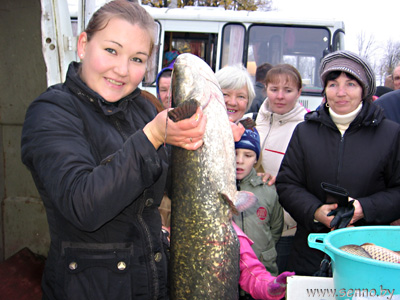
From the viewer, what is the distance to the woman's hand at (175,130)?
5.09 ft

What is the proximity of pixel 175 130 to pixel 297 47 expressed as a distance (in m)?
7.38

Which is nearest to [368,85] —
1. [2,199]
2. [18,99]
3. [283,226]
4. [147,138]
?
[283,226]

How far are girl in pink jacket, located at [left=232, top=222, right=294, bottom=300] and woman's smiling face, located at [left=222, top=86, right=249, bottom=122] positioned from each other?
1.33m

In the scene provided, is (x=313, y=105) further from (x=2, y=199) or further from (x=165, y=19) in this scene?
(x=2, y=199)

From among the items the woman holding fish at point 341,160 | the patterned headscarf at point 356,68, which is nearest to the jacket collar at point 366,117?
the woman holding fish at point 341,160

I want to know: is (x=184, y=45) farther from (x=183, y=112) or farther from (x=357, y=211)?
(x=183, y=112)

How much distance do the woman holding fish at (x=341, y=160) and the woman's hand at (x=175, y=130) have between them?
4.03 ft

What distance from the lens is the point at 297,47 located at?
325 inches

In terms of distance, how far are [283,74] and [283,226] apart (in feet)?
5.52

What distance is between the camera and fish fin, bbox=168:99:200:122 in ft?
5.15

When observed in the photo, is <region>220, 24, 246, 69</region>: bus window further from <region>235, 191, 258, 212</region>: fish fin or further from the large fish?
<region>235, 191, 258, 212</region>: fish fin

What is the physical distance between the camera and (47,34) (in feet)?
9.35

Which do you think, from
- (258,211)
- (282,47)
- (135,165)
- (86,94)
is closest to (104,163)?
(135,165)

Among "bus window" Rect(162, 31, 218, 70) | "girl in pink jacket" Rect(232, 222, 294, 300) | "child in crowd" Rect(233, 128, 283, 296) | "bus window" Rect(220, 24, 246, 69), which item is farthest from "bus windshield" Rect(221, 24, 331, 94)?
"girl in pink jacket" Rect(232, 222, 294, 300)
